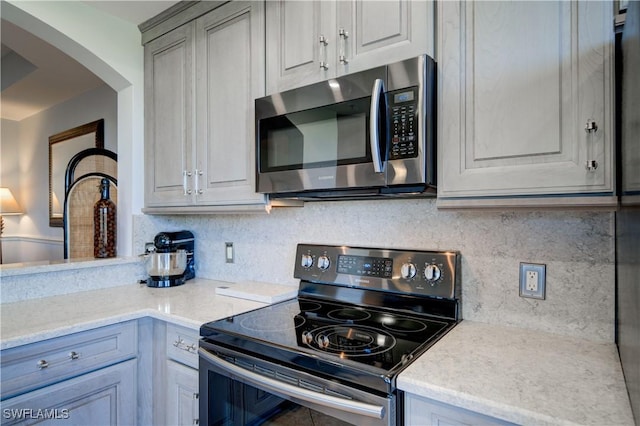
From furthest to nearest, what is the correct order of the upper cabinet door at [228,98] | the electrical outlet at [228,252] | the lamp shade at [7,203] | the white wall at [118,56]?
the lamp shade at [7,203] < the electrical outlet at [228,252] < the white wall at [118,56] < the upper cabinet door at [228,98]

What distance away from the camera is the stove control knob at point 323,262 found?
165cm

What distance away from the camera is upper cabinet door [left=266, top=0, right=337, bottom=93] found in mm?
1392

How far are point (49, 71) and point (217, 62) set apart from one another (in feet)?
7.35

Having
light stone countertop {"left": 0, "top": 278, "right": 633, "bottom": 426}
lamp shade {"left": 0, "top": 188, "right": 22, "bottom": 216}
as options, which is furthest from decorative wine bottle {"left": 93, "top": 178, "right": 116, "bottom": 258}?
lamp shade {"left": 0, "top": 188, "right": 22, "bottom": 216}

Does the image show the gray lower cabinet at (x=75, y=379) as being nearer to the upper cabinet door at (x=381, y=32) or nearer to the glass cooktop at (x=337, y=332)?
the glass cooktop at (x=337, y=332)

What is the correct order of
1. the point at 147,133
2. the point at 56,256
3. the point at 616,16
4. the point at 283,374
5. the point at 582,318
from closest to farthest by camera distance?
the point at 616,16 < the point at 283,374 < the point at 582,318 < the point at 147,133 < the point at 56,256

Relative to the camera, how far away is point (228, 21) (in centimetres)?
174

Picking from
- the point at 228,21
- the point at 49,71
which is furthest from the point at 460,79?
the point at 49,71

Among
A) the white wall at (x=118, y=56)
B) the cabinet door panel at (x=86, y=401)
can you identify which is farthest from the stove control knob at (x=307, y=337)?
the white wall at (x=118, y=56)

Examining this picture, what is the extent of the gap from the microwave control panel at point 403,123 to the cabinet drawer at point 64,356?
4.31 ft

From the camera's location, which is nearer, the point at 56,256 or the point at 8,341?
the point at 8,341

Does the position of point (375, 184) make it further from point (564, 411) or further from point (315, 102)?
point (564, 411)

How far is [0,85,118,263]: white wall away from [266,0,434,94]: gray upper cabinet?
2.29 m

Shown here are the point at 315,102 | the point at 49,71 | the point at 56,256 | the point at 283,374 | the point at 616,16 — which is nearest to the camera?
the point at 616,16
